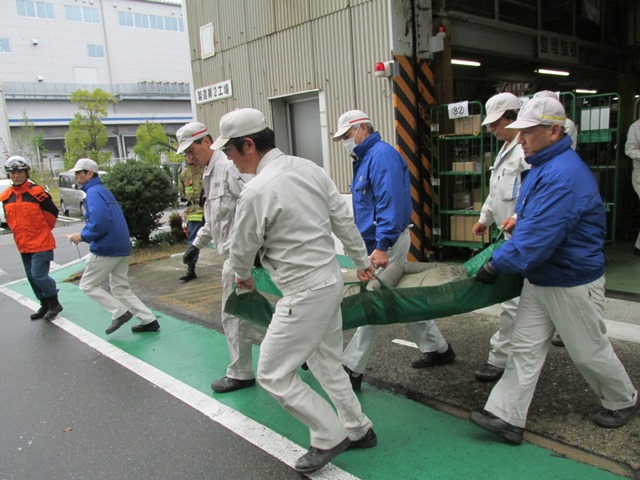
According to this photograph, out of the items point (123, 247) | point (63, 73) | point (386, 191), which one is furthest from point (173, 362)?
point (63, 73)

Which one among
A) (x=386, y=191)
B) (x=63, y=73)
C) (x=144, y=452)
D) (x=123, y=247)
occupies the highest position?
(x=63, y=73)

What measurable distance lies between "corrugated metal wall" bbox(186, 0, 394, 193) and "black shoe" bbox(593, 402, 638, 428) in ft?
15.3

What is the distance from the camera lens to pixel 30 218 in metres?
6.20

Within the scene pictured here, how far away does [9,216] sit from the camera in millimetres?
6250

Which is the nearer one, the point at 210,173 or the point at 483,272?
the point at 483,272

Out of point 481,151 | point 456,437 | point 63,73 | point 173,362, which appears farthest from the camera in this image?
point 63,73

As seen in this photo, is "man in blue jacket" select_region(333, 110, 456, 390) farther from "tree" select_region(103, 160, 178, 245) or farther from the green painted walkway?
"tree" select_region(103, 160, 178, 245)

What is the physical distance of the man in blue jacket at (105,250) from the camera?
5.34 metres

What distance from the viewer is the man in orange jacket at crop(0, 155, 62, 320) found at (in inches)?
243

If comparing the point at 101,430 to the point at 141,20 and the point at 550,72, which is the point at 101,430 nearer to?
the point at 550,72

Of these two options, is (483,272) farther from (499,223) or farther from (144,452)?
(144,452)

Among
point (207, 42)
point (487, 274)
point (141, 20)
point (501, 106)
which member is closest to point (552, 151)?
point (487, 274)

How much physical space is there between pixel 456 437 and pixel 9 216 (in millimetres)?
5571

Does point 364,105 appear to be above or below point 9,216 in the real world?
above
